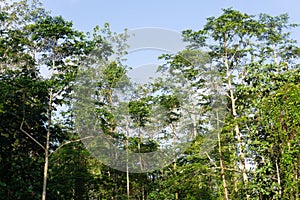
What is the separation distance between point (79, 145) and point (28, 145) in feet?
6.63

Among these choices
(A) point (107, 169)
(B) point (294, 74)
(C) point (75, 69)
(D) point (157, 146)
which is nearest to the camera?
(B) point (294, 74)

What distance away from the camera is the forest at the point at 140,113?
8.91 meters

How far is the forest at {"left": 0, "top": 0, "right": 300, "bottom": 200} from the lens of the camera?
29.2 feet

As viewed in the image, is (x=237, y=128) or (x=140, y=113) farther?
(x=140, y=113)

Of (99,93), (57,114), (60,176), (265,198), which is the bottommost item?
(265,198)

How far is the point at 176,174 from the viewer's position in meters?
11.4

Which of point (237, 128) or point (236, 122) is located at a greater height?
point (236, 122)

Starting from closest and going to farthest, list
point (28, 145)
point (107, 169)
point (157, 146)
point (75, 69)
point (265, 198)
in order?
point (265, 198) → point (28, 145) → point (75, 69) → point (157, 146) → point (107, 169)

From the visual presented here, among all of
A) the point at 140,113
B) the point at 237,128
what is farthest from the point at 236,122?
the point at 140,113

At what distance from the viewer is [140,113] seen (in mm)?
11406

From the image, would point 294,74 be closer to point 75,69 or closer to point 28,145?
point 75,69

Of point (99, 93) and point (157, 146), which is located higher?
point (99, 93)

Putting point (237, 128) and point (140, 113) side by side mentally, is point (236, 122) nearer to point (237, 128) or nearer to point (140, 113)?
point (237, 128)

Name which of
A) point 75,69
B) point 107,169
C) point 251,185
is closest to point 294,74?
point 251,185
